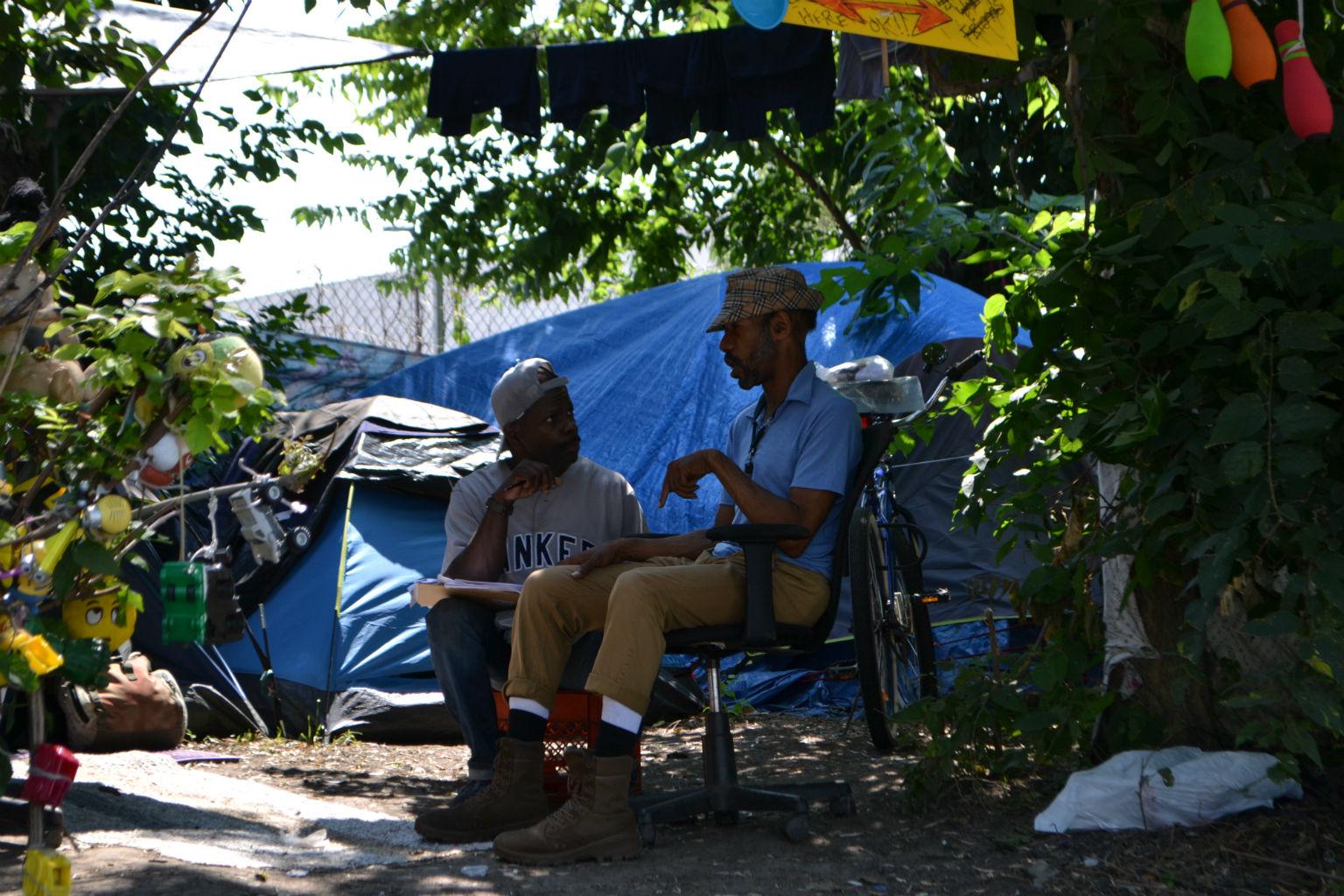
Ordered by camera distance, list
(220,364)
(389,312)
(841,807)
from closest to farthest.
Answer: (220,364)
(841,807)
(389,312)

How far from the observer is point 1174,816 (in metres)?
3.01

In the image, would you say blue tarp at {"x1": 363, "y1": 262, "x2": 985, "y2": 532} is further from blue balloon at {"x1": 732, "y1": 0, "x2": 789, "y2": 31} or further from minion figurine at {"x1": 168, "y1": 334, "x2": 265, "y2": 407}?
minion figurine at {"x1": 168, "y1": 334, "x2": 265, "y2": 407}

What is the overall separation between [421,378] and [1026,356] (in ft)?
15.0

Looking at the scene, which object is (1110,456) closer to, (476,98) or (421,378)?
(476,98)

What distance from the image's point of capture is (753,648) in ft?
11.0

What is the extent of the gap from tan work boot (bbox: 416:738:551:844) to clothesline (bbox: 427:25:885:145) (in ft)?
8.19

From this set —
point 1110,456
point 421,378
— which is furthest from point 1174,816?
point 421,378

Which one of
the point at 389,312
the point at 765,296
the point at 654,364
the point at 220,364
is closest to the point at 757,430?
the point at 765,296

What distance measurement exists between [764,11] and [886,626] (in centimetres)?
230

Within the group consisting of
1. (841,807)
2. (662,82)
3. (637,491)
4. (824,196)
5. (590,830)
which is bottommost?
(841,807)

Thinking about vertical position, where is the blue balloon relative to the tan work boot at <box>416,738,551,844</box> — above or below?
above

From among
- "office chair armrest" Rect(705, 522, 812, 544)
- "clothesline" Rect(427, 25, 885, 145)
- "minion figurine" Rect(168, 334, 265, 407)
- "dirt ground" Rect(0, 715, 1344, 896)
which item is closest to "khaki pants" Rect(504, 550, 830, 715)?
"office chair armrest" Rect(705, 522, 812, 544)

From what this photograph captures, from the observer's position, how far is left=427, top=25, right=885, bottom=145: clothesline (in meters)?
4.88

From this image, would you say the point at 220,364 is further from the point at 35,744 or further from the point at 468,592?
the point at 468,592
